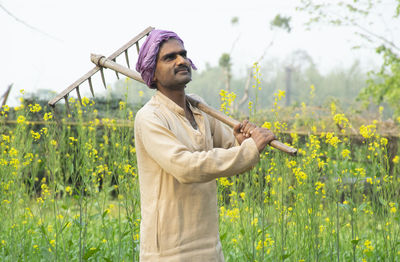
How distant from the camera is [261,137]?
1.95 m

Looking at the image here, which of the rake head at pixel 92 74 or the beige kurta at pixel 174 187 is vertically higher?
the rake head at pixel 92 74

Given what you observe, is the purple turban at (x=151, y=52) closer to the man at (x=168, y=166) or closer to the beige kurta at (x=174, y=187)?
the man at (x=168, y=166)

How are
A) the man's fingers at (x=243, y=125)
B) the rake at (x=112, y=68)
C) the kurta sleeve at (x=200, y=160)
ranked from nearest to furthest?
the kurta sleeve at (x=200, y=160) < the man's fingers at (x=243, y=125) < the rake at (x=112, y=68)

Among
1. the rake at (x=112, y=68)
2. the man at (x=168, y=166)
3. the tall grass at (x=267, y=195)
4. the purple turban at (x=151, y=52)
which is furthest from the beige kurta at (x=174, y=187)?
the tall grass at (x=267, y=195)

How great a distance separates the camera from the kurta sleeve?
1.88m

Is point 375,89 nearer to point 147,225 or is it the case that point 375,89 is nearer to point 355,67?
point 147,225

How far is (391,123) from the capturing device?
8.66 metres

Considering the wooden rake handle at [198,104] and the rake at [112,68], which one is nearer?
the wooden rake handle at [198,104]

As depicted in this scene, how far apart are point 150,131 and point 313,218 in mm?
1631

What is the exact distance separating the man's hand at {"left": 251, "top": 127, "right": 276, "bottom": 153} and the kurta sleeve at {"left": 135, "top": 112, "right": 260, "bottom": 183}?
0.08 ft

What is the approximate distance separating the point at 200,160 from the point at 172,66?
0.46m

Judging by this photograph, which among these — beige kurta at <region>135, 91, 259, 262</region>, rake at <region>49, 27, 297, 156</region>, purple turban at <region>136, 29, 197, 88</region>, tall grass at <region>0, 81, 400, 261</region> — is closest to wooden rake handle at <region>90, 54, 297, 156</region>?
rake at <region>49, 27, 297, 156</region>

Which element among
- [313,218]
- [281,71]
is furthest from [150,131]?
[281,71]

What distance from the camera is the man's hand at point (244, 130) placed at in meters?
2.09
